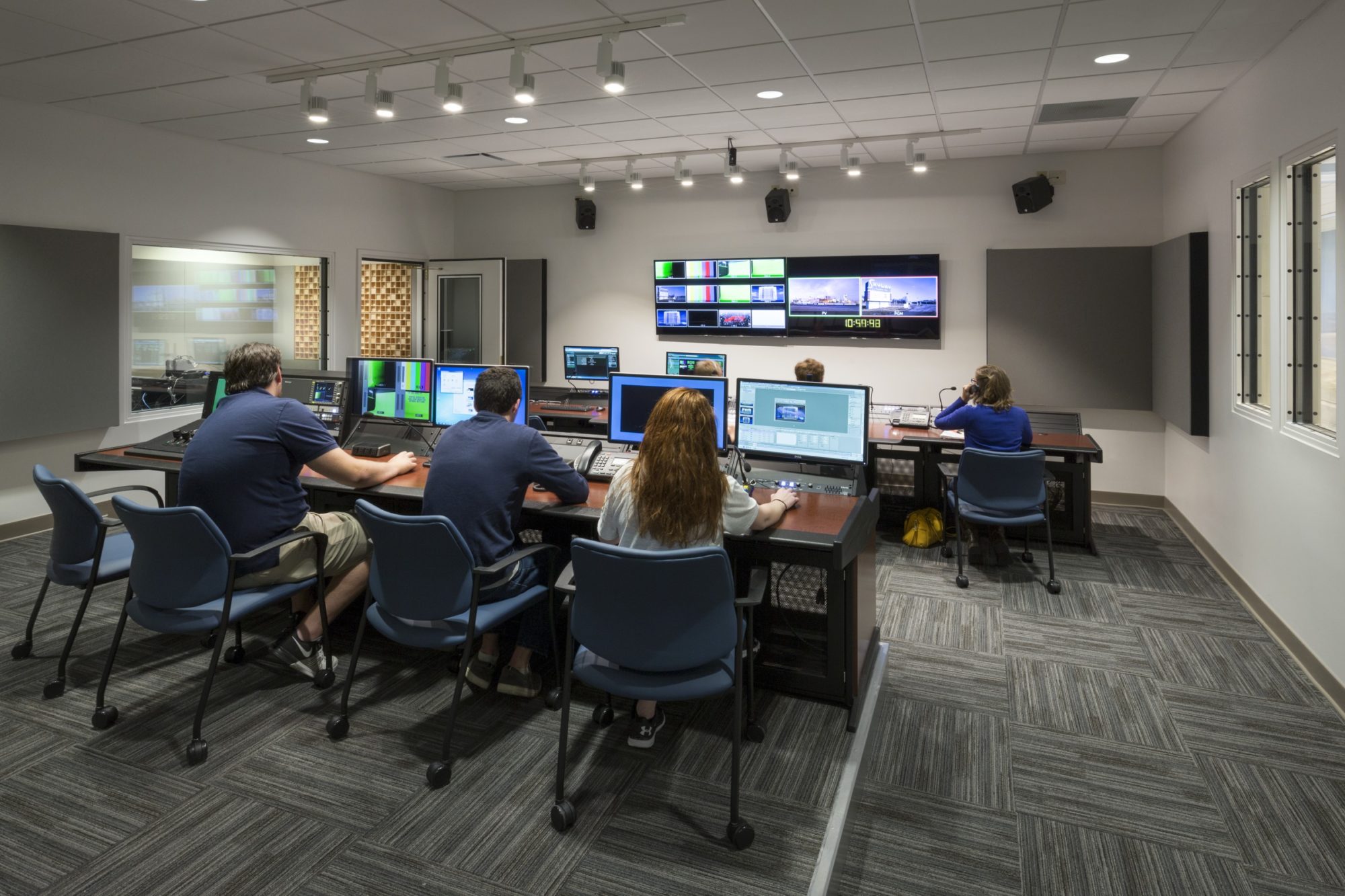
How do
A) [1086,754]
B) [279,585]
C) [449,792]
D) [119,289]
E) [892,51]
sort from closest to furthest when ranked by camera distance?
[449,792], [1086,754], [279,585], [892,51], [119,289]

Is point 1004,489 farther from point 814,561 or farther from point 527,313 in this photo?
point 527,313

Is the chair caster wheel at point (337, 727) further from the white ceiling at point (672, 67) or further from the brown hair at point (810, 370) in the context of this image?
the brown hair at point (810, 370)

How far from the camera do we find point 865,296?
6652 mm

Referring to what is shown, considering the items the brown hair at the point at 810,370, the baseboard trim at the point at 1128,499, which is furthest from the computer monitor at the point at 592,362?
the baseboard trim at the point at 1128,499

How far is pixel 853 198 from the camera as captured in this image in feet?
22.0

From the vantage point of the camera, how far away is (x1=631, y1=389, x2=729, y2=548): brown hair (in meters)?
2.30

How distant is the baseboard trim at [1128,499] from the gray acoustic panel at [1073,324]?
680mm

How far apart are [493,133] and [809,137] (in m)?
2.24

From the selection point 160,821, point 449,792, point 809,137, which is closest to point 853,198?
point 809,137

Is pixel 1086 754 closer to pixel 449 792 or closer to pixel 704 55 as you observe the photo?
pixel 449 792

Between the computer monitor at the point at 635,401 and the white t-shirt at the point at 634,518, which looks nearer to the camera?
the white t-shirt at the point at 634,518

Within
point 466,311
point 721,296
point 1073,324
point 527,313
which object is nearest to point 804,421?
point 1073,324

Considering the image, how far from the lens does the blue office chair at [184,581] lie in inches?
98.2

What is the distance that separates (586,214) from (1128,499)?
5273 millimetres
